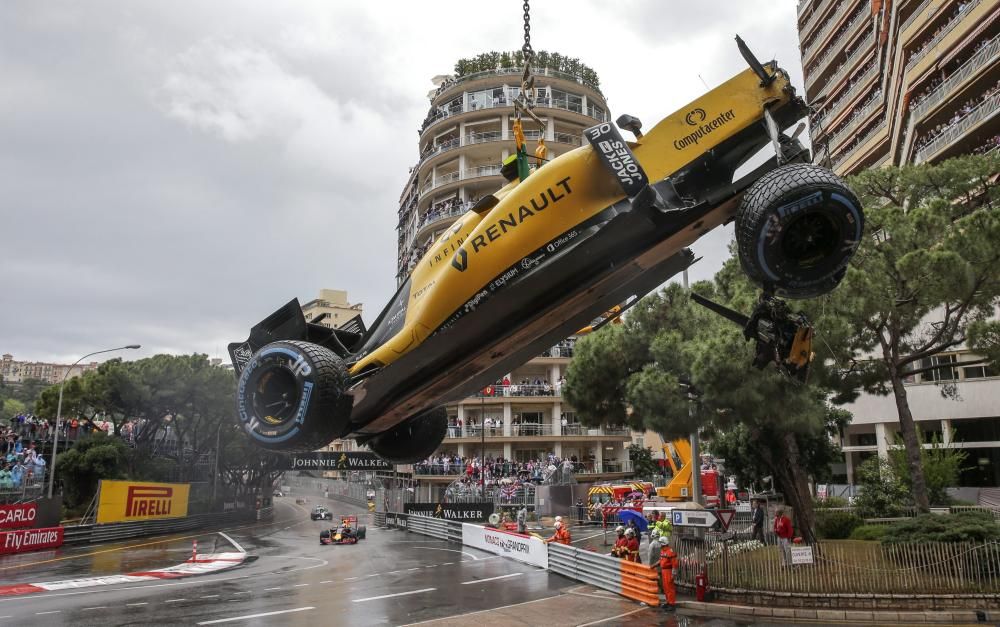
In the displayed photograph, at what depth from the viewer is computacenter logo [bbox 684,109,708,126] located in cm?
565

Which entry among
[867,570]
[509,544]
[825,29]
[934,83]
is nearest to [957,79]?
[934,83]

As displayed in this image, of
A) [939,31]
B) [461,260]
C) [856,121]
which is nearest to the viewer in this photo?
[461,260]

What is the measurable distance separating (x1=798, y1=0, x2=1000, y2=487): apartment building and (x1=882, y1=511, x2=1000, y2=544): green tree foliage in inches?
349

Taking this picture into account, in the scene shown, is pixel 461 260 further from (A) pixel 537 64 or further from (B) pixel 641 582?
(A) pixel 537 64

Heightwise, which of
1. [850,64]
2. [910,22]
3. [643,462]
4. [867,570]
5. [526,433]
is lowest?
[867,570]

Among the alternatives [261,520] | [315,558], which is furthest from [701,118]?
[261,520]

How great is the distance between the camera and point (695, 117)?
5.68 m

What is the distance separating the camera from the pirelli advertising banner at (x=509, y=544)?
1958cm

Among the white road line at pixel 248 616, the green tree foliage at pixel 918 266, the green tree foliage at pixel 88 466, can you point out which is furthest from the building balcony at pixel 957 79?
the green tree foliage at pixel 88 466

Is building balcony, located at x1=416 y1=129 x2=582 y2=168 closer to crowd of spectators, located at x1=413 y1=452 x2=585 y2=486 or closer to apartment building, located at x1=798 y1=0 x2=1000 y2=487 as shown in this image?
Result: apartment building, located at x1=798 y1=0 x2=1000 y2=487

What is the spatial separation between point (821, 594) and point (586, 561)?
228 inches

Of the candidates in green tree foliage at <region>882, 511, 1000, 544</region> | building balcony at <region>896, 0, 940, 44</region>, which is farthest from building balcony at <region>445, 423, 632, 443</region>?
green tree foliage at <region>882, 511, 1000, 544</region>

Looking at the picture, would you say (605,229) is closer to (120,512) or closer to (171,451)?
(120,512)

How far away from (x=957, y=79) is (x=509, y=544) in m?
28.2
